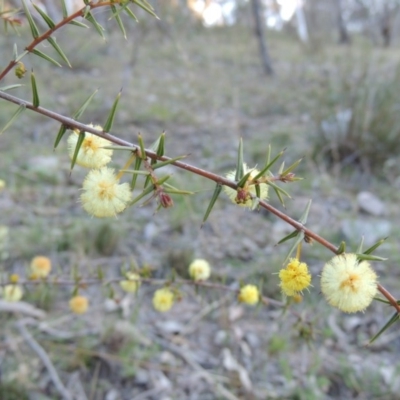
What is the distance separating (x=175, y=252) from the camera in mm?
2404

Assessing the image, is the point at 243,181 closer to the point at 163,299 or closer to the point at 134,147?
the point at 134,147

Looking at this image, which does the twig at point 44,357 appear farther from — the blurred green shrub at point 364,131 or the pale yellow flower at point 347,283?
the blurred green shrub at point 364,131

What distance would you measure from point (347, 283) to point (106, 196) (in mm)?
346

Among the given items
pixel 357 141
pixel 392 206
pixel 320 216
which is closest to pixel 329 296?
pixel 320 216

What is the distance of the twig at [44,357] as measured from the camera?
1.66 metres

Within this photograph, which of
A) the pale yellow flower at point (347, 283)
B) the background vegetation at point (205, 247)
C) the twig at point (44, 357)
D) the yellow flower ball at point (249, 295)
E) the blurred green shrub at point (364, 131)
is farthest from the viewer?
the blurred green shrub at point (364, 131)

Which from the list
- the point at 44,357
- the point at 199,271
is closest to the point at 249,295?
the point at 199,271

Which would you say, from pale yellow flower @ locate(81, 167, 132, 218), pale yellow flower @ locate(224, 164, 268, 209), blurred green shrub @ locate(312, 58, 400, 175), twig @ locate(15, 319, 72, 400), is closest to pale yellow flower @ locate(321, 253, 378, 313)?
pale yellow flower @ locate(224, 164, 268, 209)

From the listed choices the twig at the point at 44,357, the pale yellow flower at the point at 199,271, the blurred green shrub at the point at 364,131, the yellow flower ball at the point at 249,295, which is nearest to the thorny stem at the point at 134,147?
the yellow flower ball at the point at 249,295

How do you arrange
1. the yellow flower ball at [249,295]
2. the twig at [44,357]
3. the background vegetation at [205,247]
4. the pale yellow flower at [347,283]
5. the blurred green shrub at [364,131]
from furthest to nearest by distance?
the blurred green shrub at [364,131], the background vegetation at [205,247], the twig at [44,357], the yellow flower ball at [249,295], the pale yellow flower at [347,283]

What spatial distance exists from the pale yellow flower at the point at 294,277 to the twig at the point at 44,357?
1.32 meters

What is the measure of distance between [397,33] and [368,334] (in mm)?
9729

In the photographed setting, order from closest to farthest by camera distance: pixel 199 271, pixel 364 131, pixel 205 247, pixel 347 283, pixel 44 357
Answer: pixel 347 283 → pixel 199 271 → pixel 44 357 → pixel 205 247 → pixel 364 131

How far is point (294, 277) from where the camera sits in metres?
0.62
